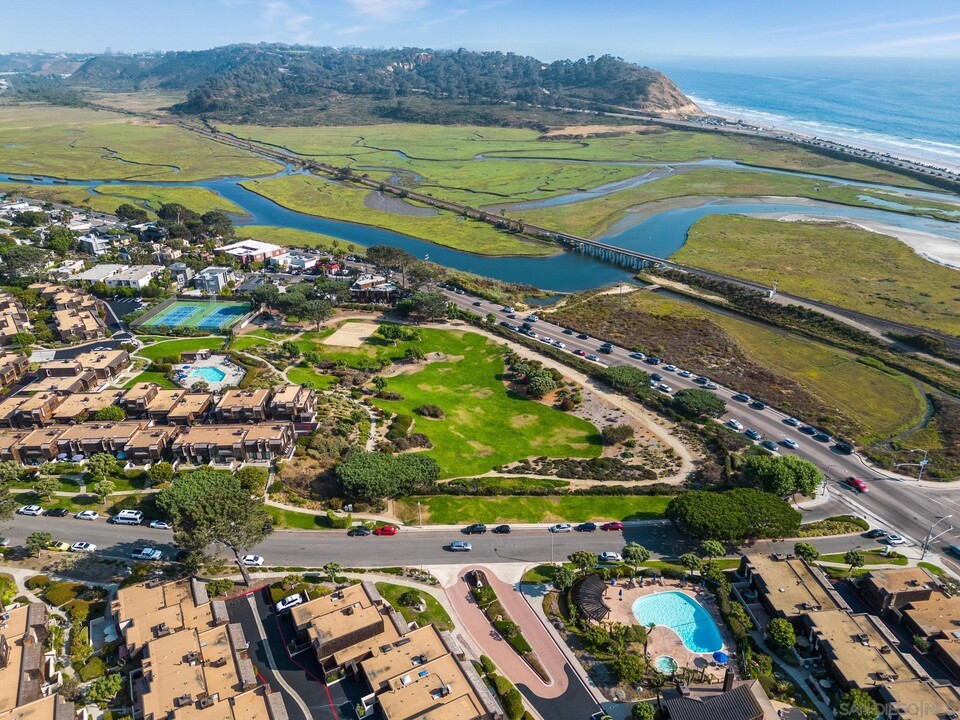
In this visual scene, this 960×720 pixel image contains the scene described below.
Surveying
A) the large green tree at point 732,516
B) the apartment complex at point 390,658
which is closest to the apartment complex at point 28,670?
the apartment complex at point 390,658

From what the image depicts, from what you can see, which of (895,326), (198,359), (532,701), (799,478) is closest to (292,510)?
(532,701)

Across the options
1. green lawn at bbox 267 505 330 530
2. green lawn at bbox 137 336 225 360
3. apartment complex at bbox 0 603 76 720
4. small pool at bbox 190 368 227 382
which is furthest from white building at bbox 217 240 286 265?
apartment complex at bbox 0 603 76 720

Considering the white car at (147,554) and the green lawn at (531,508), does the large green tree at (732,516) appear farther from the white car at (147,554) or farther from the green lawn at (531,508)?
the white car at (147,554)

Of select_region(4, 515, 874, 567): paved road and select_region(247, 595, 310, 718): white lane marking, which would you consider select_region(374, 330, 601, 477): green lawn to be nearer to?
select_region(4, 515, 874, 567): paved road

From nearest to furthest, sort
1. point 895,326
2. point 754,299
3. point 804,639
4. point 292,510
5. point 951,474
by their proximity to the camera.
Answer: point 804,639
point 292,510
point 951,474
point 895,326
point 754,299

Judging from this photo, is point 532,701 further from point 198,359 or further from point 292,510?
point 198,359
